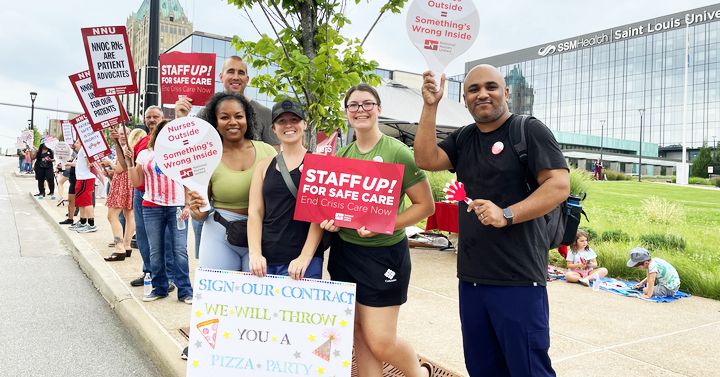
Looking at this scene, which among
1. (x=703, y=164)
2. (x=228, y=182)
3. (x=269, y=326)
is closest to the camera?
(x=269, y=326)

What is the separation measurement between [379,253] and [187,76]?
3519mm

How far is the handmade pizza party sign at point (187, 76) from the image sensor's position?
5.15 m

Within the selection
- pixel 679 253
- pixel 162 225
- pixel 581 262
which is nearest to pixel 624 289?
pixel 581 262

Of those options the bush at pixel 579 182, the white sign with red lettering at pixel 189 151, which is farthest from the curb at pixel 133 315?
the bush at pixel 579 182

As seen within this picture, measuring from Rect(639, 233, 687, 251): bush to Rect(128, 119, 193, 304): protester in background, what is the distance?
7477 mm

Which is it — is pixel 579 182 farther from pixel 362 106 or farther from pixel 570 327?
pixel 362 106

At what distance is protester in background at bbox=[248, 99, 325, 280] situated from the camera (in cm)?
280

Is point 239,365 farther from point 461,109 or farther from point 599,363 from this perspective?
point 461,109

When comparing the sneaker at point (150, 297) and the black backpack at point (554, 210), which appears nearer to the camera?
the black backpack at point (554, 210)

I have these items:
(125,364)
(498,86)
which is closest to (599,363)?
(498,86)

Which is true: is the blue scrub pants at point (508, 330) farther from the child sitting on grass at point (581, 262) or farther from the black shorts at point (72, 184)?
the black shorts at point (72, 184)

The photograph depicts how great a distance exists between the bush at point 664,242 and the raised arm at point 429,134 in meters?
7.40

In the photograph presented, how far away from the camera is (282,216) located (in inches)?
111

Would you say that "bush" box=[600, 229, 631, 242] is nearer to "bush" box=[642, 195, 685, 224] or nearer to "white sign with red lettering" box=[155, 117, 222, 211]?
"bush" box=[642, 195, 685, 224]
